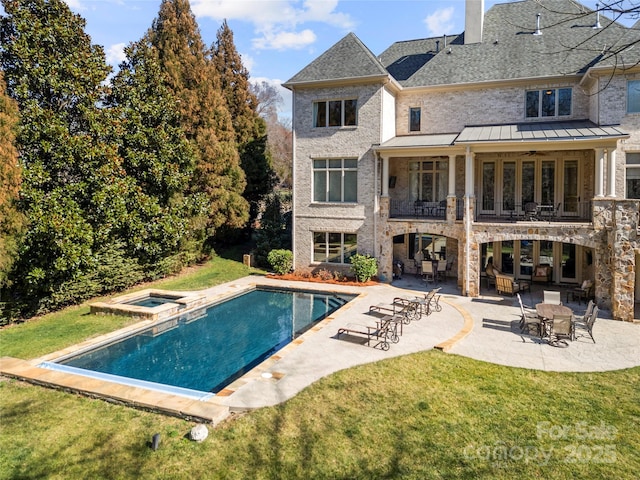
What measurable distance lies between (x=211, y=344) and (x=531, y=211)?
14.2 meters

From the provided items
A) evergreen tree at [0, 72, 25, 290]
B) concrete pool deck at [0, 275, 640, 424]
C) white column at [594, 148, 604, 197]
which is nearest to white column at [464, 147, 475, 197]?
white column at [594, 148, 604, 197]

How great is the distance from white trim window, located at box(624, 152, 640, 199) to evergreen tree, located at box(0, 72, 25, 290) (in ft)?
73.9

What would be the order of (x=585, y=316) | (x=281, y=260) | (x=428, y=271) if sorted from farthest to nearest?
(x=281, y=260)
(x=428, y=271)
(x=585, y=316)

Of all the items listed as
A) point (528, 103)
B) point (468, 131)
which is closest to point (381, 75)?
point (468, 131)

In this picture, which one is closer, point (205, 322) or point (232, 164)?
point (205, 322)

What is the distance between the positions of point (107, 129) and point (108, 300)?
6884 millimetres

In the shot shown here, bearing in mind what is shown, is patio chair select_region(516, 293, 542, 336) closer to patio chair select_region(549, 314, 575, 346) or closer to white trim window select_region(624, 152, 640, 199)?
patio chair select_region(549, 314, 575, 346)

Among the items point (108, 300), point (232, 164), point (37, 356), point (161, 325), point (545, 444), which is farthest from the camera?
point (232, 164)

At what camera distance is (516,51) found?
2058 centimetres

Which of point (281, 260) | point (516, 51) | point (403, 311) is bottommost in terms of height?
point (403, 311)

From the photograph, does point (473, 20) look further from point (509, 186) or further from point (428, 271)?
point (428, 271)

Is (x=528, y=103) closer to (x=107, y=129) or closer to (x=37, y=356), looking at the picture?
(x=107, y=129)

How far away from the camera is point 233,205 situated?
2405cm

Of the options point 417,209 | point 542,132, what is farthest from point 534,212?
point 417,209
